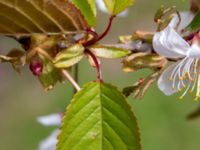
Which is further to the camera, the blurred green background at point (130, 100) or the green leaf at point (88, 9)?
the blurred green background at point (130, 100)

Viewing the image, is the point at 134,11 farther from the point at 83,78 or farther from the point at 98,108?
the point at 98,108

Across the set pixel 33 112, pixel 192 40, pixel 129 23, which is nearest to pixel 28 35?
pixel 192 40

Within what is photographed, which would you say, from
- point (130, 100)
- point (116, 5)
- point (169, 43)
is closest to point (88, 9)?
point (116, 5)

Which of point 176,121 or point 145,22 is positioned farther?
point 145,22

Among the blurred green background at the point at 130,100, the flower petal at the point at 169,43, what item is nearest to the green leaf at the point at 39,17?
the flower petal at the point at 169,43

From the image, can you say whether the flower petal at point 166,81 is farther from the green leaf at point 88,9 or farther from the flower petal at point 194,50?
the green leaf at point 88,9

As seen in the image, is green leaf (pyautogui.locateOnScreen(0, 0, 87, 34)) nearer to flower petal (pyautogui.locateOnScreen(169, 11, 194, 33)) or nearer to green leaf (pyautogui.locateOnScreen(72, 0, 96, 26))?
green leaf (pyautogui.locateOnScreen(72, 0, 96, 26))
